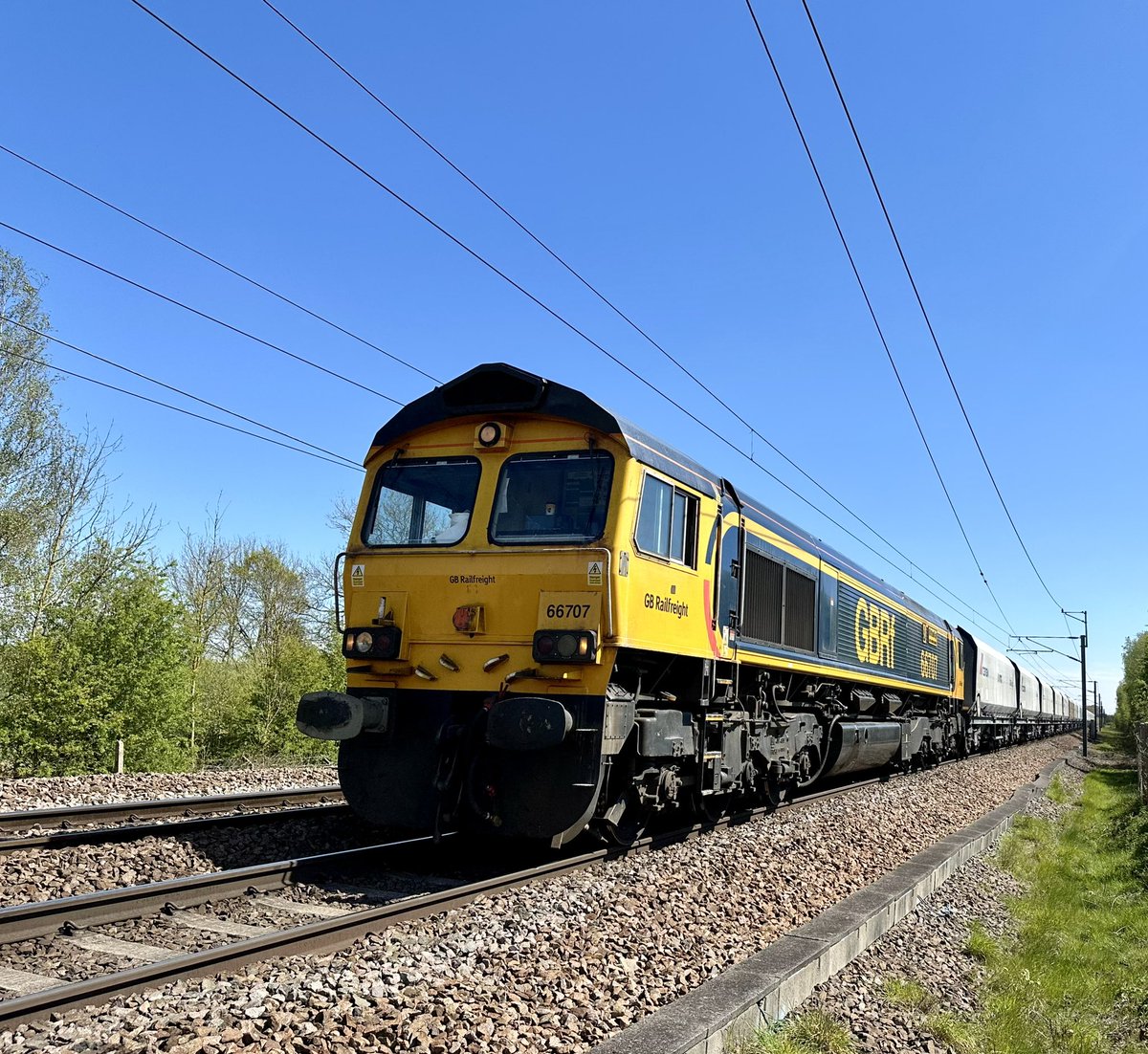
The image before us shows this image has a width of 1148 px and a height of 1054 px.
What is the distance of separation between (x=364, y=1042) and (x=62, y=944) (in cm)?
245

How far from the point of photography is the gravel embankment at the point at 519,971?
370 centimetres

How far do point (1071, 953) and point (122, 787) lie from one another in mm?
9862

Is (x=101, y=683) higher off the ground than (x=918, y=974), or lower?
higher

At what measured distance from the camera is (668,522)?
26.6 feet

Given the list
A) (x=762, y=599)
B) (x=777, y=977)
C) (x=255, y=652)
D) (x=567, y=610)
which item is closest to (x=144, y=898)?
(x=567, y=610)

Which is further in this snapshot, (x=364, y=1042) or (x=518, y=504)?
(x=518, y=504)

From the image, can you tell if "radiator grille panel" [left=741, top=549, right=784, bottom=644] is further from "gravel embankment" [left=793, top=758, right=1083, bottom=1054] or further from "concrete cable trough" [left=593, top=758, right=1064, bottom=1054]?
"gravel embankment" [left=793, top=758, right=1083, bottom=1054]

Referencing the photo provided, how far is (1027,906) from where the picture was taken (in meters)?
8.31

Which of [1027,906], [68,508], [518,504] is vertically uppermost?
[68,508]

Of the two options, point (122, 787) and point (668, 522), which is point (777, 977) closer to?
point (668, 522)

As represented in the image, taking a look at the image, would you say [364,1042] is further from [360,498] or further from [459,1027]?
[360,498]

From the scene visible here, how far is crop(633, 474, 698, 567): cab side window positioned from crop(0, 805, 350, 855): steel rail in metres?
4.12

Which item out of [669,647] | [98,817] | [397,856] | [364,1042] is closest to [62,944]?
[364,1042]

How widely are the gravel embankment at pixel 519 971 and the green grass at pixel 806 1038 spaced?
0.49 m
